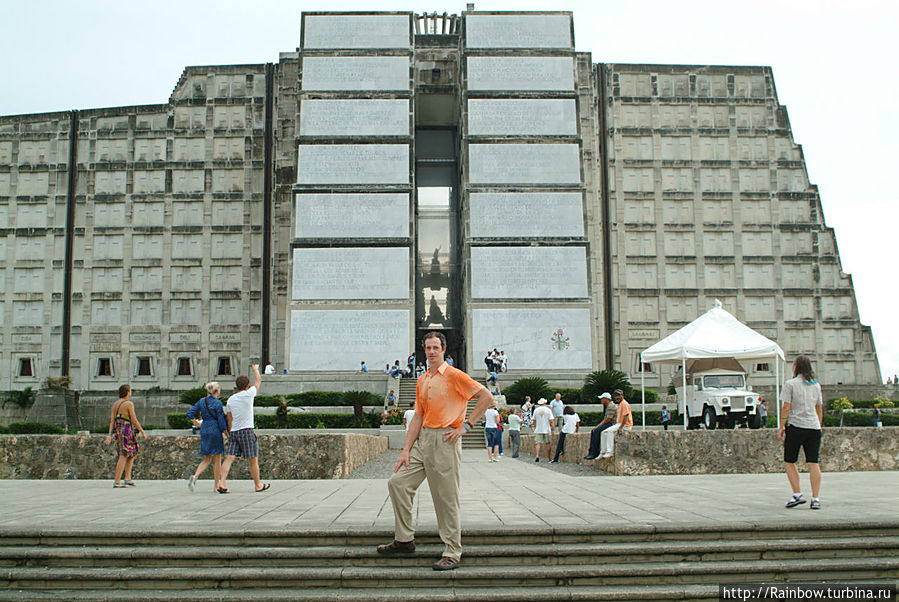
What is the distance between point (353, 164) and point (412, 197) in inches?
178

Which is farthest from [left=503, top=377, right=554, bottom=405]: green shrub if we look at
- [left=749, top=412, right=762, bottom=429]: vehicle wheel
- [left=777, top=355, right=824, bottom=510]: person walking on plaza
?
[left=777, top=355, right=824, bottom=510]: person walking on plaza

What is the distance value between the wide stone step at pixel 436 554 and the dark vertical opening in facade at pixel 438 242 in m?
51.2

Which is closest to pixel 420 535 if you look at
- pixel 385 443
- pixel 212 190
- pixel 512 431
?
pixel 512 431

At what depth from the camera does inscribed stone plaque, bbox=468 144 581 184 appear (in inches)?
2211

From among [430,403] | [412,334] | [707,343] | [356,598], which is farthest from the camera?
[412,334]

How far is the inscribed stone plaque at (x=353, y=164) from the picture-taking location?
55875 millimetres

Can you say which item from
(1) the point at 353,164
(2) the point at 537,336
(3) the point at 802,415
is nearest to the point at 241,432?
(3) the point at 802,415

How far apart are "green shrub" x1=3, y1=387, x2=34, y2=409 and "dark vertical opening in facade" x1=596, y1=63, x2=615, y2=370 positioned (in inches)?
1592

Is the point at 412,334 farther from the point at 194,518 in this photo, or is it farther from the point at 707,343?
the point at 194,518

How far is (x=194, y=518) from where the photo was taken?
30.2 feet

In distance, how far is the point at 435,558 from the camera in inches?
305

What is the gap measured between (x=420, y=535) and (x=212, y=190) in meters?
57.3

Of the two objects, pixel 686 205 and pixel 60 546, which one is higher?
pixel 686 205

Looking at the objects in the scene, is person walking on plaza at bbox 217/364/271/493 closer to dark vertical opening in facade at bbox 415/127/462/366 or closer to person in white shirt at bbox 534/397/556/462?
person in white shirt at bbox 534/397/556/462
